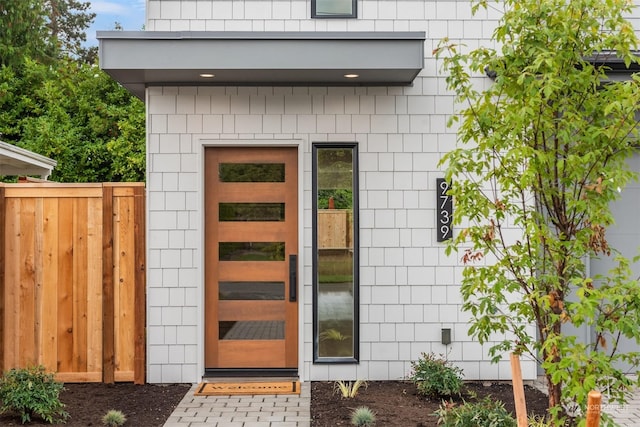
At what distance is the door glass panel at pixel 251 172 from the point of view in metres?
5.79

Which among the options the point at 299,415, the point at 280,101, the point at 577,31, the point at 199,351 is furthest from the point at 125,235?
the point at 577,31

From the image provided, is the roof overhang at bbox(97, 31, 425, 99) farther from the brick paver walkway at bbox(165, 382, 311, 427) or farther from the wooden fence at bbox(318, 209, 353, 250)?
the brick paver walkway at bbox(165, 382, 311, 427)

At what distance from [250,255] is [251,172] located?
809mm

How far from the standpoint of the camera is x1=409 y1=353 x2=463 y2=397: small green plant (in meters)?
5.07

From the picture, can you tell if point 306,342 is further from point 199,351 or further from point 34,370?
point 34,370

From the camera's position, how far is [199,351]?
5652 mm

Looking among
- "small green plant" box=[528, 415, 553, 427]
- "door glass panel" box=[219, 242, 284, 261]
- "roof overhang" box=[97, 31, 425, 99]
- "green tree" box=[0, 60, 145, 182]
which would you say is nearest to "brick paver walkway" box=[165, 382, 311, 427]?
"door glass panel" box=[219, 242, 284, 261]

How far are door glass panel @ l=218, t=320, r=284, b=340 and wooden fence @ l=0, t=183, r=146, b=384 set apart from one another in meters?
0.78

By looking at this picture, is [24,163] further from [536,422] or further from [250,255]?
[536,422]

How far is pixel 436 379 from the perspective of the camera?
508 cm

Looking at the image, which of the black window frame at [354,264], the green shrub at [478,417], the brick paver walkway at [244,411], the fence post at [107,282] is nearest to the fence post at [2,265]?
the fence post at [107,282]

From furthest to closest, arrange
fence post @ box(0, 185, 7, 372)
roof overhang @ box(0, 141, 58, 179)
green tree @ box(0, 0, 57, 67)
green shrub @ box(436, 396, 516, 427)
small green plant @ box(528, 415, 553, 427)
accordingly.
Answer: green tree @ box(0, 0, 57, 67)
roof overhang @ box(0, 141, 58, 179)
fence post @ box(0, 185, 7, 372)
green shrub @ box(436, 396, 516, 427)
small green plant @ box(528, 415, 553, 427)

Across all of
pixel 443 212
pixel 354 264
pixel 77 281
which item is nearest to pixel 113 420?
pixel 77 281

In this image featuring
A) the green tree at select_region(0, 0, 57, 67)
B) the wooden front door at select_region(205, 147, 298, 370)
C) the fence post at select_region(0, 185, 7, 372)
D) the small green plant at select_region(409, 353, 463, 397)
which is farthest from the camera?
the green tree at select_region(0, 0, 57, 67)
